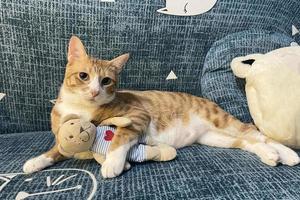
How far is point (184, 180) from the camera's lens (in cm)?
85

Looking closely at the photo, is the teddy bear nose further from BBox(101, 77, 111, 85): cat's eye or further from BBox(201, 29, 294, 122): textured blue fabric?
BBox(201, 29, 294, 122): textured blue fabric

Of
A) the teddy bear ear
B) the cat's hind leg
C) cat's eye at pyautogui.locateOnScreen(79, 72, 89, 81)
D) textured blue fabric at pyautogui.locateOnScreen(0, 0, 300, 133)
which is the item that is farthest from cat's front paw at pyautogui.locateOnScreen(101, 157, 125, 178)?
textured blue fabric at pyautogui.locateOnScreen(0, 0, 300, 133)

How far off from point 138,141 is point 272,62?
493 millimetres

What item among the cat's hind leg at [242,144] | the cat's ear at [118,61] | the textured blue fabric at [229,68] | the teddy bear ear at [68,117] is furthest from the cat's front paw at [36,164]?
the textured blue fabric at [229,68]

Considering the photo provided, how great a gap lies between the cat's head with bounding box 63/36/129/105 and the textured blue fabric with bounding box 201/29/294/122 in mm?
407

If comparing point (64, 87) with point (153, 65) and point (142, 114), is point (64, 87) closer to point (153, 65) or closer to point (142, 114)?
point (142, 114)

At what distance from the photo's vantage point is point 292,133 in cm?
102

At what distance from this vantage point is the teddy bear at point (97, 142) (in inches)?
35.5

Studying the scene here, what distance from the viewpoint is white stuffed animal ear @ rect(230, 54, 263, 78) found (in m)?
1.17

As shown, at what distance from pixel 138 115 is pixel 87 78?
0.20 metres

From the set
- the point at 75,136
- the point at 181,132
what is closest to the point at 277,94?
the point at 181,132

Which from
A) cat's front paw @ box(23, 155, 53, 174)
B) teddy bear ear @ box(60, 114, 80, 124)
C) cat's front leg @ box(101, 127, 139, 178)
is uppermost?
teddy bear ear @ box(60, 114, 80, 124)

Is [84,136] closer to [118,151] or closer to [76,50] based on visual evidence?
[118,151]

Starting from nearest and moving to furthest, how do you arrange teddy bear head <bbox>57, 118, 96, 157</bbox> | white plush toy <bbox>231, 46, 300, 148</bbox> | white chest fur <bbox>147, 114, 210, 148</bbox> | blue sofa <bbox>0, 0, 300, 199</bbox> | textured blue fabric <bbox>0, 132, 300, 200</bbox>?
textured blue fabric <bbox>0, 132, 300, 200</bbox>, teddy bear head <bbox>57, 118, 96, 157</bbox>, white plush toy <bbox>231, 46, 300, 148</bbox>, white chest fur <bbox>147, 114, 210, 148</bbox>, blue sofa <bbox>0, 0, 300, 199</bbox>
